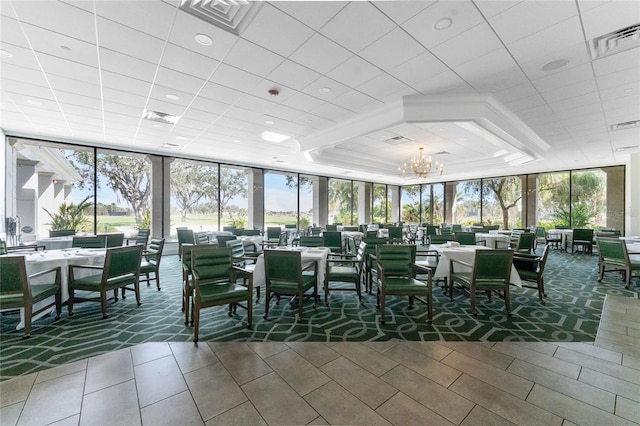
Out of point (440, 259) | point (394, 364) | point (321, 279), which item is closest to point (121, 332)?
point (321, 279)

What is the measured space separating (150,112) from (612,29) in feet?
22.2

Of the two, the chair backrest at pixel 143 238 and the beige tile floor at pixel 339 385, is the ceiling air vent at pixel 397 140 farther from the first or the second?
the chair backrest at pixel 143 238

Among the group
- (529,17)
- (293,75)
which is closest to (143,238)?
(293,75)

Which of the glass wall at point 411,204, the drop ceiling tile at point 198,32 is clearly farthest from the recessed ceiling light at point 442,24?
the glass wall at point 411,204

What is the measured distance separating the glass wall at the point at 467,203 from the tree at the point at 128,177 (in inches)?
552

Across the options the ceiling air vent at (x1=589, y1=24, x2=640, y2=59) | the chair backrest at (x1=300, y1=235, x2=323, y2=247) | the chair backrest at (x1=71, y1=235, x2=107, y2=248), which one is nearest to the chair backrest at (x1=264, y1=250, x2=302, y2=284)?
the chair backrest at (x1=300, y1=235, x2=323, y2=247)

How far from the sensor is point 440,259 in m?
4.43

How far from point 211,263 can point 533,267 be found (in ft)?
16.9

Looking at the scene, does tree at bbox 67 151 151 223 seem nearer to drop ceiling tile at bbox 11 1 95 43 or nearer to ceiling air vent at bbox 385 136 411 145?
drop ceiling tile at bbox 11 1 95 43

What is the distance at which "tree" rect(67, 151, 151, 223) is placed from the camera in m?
8.63

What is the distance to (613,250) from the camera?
5188mm

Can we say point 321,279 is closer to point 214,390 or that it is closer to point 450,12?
point 214,390

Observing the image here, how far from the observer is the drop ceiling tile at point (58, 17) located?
7.95ft

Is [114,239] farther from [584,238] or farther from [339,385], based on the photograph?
[584,238]
